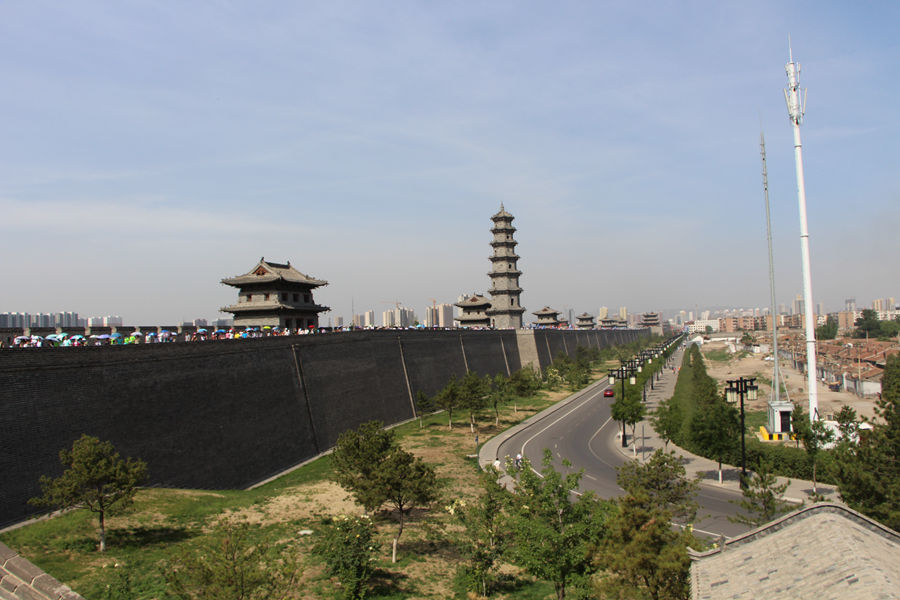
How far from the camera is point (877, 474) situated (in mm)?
16359

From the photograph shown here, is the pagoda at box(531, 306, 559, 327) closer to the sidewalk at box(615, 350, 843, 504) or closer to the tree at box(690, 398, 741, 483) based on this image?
the sidewalk at box(615, 350, 843, 504)

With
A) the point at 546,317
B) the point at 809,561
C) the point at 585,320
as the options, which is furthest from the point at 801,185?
the point at 585,320

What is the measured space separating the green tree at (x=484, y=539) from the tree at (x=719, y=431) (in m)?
15.4

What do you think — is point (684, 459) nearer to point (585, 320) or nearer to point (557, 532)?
point (557, 532)

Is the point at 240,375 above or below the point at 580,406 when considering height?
above

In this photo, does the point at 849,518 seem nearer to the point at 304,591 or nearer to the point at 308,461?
the point at 304,591

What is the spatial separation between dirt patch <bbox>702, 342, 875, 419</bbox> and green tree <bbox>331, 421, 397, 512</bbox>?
1242 inches

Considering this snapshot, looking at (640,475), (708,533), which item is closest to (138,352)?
(640,475)

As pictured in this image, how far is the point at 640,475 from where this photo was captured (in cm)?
1700

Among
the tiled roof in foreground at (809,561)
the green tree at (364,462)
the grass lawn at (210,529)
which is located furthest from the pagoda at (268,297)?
the tiled roof in foreground at (809,561)

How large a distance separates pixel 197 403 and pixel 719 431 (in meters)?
24.8

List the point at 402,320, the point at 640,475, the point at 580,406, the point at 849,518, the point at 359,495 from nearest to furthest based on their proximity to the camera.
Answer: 1. the point at 849,518
2. the point at 640,475
3. the point at 359,495
4. the point at 580,406
5. the point at 402,320

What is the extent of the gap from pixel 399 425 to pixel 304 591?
2853 centimetres

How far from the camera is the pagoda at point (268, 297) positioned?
41531 millimetres
